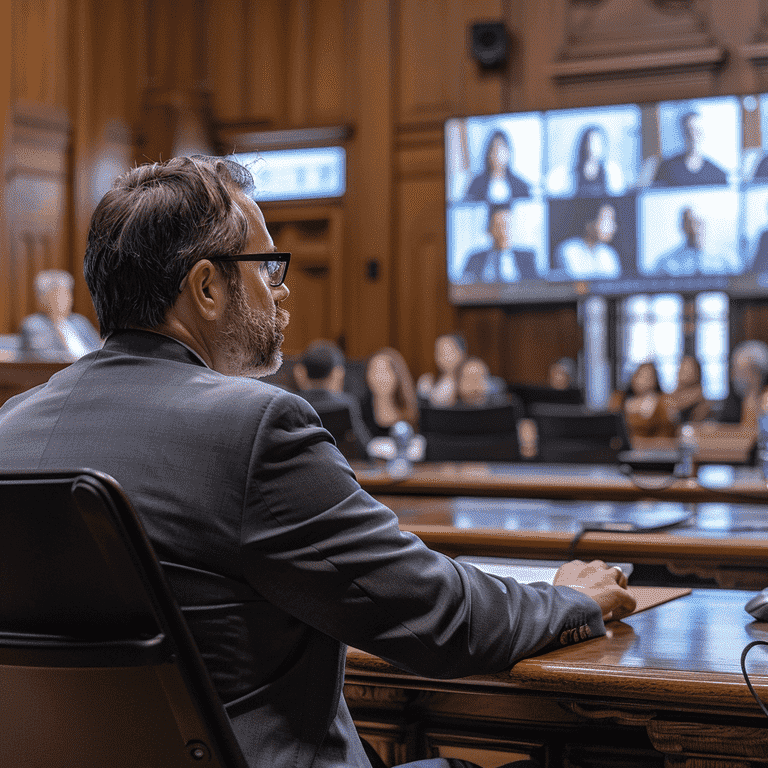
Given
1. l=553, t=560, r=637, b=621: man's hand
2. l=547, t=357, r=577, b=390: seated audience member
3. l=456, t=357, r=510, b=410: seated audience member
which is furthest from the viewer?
l=547, t=357, r=577, b=390: seated audience member

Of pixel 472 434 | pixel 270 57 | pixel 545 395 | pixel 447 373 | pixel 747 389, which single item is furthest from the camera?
pixel 270 57

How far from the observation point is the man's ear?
1110 mm

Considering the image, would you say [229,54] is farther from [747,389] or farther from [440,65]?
[747,389]

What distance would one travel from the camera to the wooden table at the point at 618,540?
2.05 m

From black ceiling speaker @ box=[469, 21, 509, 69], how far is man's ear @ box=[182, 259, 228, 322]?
27.1ft

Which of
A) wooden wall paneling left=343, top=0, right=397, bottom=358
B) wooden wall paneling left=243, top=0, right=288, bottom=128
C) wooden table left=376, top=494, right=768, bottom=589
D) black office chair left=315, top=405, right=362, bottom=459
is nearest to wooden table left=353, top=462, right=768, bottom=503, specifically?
wooden table left=376, top=494, right=768, bottom=589

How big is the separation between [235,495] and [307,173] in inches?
349

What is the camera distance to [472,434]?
14.6 feet

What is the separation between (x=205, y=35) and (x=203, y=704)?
9847 mm

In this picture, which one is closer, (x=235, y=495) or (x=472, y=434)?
(x=235, y=495)

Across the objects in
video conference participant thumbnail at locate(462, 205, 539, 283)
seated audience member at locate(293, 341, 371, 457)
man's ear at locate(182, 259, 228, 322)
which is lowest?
seated audience member at locate(293, 341, 371, 457)

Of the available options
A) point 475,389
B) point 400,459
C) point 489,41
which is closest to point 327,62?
point 489,41

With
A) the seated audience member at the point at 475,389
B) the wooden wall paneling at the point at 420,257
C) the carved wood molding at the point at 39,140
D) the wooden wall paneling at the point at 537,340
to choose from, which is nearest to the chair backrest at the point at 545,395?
the seated audience member at the point at 475,389

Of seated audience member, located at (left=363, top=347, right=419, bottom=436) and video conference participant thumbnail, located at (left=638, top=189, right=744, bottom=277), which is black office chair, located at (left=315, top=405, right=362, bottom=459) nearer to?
seated audience member, located at (left=363, top=347, right=419, bottom=436)
